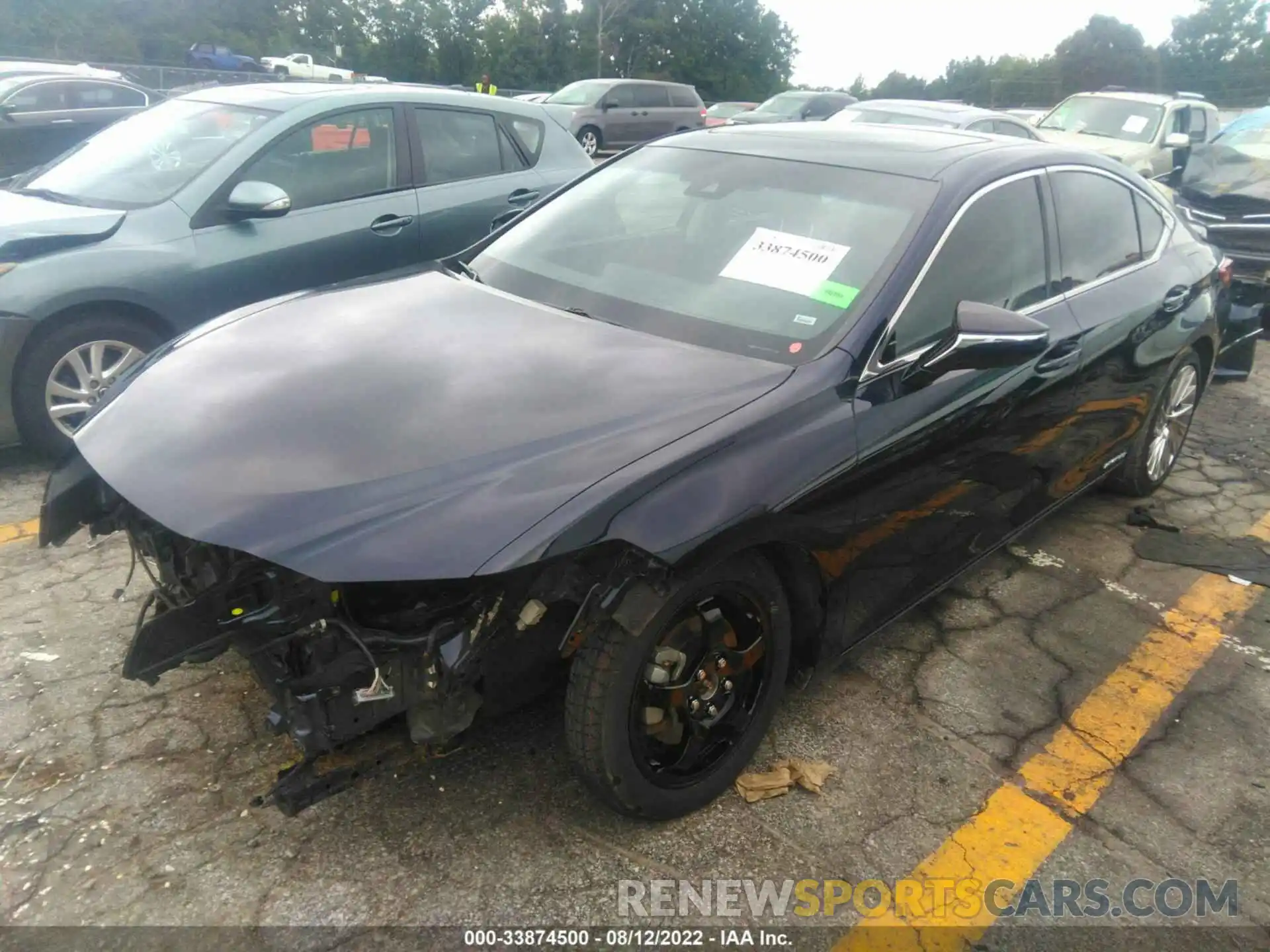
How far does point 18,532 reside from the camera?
11.9 ft

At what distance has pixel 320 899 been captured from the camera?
2121 millimetres

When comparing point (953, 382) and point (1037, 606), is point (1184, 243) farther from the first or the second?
point (953, 382)

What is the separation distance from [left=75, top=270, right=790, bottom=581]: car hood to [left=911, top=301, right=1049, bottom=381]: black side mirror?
19.3 inches

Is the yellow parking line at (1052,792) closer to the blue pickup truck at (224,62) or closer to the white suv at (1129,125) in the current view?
the white suv at (1129,125)

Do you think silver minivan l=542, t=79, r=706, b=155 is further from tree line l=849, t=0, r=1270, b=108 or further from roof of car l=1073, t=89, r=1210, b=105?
tree line l=849, t=0, r=1270, b=108

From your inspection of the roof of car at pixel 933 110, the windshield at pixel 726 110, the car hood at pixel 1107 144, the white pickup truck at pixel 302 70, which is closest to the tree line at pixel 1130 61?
the windshield at pixel 726 110

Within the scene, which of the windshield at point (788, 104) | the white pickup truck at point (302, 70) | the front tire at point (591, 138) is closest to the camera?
the front tire at point (591, 138)

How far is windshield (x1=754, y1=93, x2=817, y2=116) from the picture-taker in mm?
19812

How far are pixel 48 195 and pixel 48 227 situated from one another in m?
0.64

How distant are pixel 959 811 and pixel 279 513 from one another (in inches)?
75.7

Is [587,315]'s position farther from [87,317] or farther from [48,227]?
[48,227]

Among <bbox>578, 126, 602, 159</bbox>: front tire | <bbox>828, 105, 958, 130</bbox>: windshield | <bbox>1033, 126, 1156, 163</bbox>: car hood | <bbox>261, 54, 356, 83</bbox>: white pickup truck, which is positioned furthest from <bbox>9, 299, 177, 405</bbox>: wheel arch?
<bbox>261, 54, 356, 83</bbox>: white pickup truck

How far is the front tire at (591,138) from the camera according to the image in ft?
63.5

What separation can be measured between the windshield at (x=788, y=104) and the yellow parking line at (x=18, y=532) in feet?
60.8
